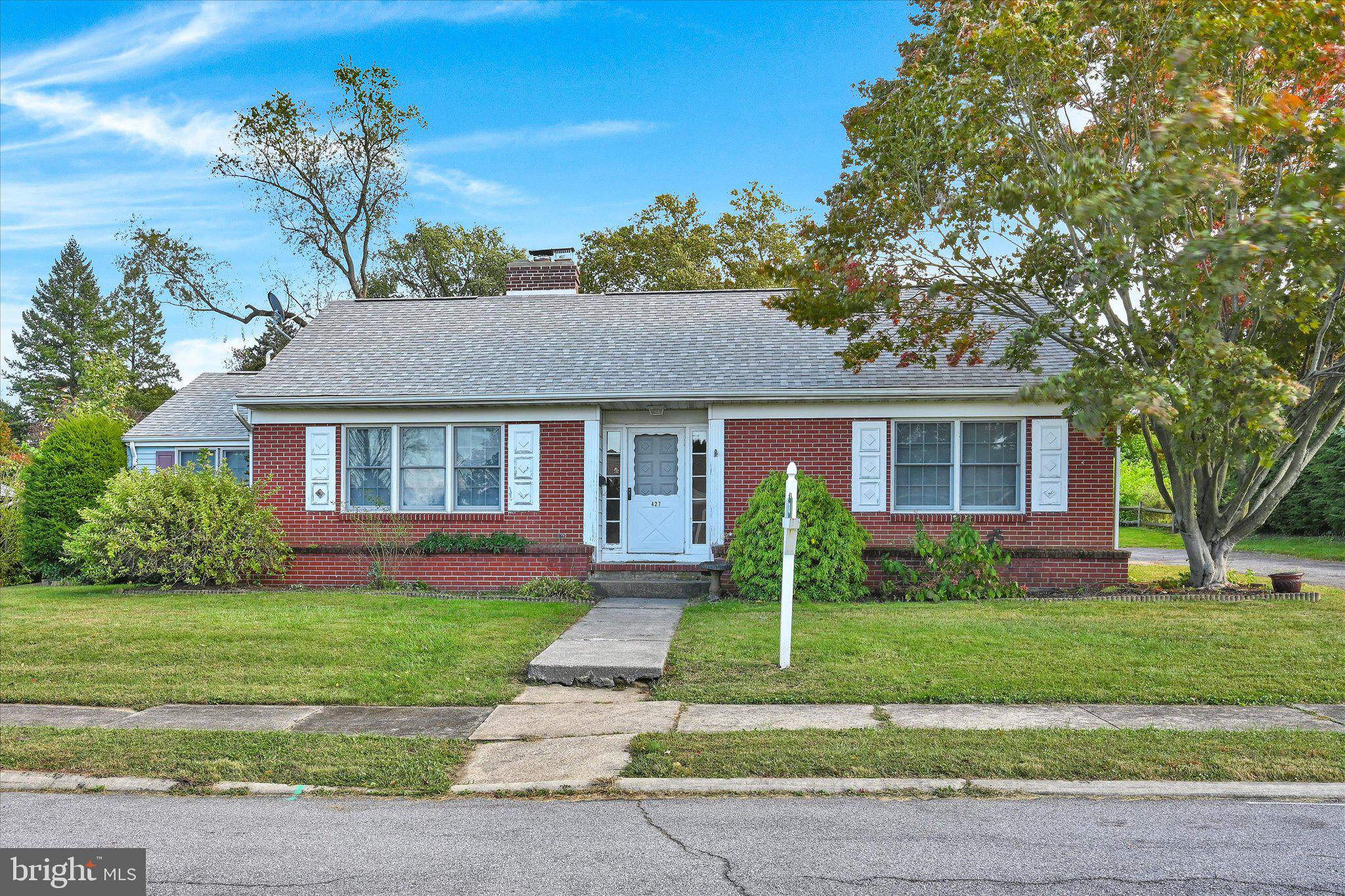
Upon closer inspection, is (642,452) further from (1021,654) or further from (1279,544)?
(1279,544)

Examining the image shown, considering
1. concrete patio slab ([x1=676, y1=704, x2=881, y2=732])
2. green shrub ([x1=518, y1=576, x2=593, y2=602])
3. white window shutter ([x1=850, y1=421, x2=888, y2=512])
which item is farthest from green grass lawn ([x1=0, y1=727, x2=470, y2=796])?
→ white window shutter ([x1=850, y1=421, x2=888, y2=512])

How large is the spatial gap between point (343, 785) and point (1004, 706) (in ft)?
14.9

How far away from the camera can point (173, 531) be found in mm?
13062

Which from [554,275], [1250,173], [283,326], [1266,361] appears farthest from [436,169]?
[1266,361]

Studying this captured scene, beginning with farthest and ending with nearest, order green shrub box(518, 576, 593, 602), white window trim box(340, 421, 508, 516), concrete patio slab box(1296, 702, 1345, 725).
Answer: white window trim box(340, 421, 508, 516)
green shrub box(518, 576, 593, 602)
concrete patio slab box(1296, 702, 1345, 725)

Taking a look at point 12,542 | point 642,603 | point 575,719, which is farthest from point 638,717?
point 12,542

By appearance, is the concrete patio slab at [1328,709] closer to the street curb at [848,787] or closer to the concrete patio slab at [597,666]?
the street curb at [848,787]

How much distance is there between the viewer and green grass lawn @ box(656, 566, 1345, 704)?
694 centimetres

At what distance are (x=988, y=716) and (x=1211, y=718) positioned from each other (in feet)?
4.96

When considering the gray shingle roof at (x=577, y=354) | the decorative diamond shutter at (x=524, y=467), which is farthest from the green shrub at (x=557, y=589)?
the gray shingle roof at (x=577, y=354)

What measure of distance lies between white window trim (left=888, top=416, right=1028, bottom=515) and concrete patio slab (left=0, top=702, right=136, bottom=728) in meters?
9.98

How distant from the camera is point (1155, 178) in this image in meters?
8.20

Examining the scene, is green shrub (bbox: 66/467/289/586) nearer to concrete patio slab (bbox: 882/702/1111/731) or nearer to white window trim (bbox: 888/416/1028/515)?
white window trim (bbox: 888/416/1028/515)

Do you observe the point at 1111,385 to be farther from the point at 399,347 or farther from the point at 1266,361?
the point at 399,347
